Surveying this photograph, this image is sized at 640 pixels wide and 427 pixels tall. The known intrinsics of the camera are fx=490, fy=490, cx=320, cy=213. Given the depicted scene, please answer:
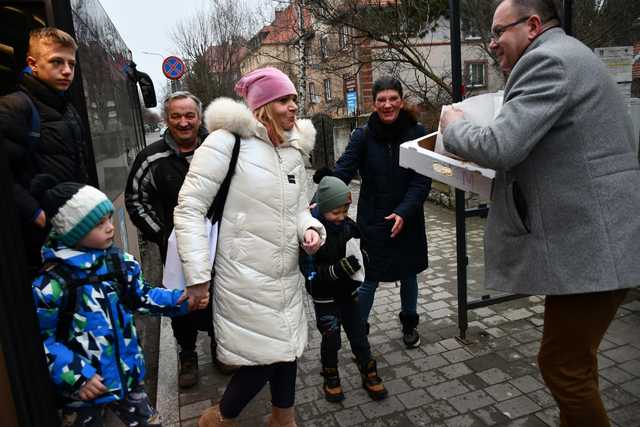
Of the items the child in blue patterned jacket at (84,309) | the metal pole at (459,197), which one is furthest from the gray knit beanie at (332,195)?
the child in blue patterned jacket at (84,309)

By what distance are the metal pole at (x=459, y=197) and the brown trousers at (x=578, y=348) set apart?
57.6 inches

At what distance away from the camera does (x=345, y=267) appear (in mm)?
2732

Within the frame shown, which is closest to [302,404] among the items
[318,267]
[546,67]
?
[318,267]

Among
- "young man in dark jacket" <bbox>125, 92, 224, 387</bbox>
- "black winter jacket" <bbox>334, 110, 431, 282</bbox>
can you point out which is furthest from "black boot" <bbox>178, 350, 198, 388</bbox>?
"black winter jacket" <bbox>334, 110, 431, 282</bbox>

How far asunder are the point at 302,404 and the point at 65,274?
1.79 metres

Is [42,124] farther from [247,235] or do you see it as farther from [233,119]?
[247,235]

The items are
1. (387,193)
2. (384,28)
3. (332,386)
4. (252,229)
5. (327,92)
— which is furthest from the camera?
(327,92)

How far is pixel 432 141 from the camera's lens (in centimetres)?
268

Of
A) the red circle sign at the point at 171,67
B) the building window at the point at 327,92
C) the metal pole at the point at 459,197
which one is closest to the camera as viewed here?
the metal pole at the point at 459,197

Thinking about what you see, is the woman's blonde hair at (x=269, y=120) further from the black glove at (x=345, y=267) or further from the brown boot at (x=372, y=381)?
the brown boot at (x=372, y=381)

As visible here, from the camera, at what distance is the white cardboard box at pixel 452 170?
2.32 meters

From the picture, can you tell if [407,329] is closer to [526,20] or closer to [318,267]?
[318,267]

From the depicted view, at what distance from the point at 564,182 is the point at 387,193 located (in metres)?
1.63

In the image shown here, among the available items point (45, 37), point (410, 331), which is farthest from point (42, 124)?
point (410, 331)
